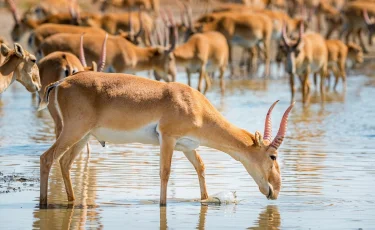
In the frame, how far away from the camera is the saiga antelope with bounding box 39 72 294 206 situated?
10.1 m

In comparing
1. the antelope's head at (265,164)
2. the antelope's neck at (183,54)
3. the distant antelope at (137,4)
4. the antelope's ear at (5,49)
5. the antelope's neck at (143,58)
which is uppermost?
the antelope's ear at (5,49)

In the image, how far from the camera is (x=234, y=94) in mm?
23906

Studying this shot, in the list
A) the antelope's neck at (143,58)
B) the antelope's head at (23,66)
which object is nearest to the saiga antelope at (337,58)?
the antelope's neck at (143,58)

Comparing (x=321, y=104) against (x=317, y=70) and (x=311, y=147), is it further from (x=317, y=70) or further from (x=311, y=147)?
(x=311, y=147)

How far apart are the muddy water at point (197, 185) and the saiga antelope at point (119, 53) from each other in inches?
90.9

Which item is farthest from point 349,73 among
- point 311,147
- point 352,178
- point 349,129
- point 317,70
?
point 352,178

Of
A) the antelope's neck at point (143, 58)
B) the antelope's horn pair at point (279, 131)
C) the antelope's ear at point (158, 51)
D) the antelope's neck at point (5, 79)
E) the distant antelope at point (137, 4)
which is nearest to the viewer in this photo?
the antelope's horn pair at point (279, 131)

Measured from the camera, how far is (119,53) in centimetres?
2061

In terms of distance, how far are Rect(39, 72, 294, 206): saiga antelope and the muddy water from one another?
41 cm

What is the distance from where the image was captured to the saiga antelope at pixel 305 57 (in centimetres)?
2236

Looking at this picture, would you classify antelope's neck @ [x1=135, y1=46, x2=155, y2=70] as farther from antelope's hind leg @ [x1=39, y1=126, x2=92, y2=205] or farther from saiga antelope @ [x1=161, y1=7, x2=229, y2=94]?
antelope's hind leg @ [x1=39, y1=126, x2=92, y2=205]

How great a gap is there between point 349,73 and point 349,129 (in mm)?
12865

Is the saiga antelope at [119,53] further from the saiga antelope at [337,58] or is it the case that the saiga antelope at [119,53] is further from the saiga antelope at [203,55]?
the saiga antelope at [337,58]

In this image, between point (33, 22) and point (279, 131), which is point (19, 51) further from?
point (33, 22)
